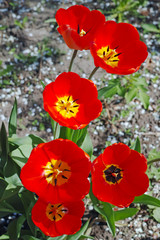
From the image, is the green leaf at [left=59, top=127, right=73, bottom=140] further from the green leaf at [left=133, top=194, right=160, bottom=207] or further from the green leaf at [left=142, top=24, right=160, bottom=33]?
the green leaf at [left=142, top=24, right=160, bottom=33]

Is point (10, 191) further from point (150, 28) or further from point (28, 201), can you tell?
point (150, 28)

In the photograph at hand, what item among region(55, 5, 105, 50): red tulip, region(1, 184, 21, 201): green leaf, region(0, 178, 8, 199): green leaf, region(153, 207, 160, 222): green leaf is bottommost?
region(153, 207, 160, 222): green leaf

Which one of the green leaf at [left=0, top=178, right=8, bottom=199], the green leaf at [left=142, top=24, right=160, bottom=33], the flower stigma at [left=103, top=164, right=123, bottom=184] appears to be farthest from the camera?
the green leaf at [left=142, top=24, right=160, bottom=33]

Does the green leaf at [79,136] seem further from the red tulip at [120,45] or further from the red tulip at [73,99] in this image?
the red tulip at [120,45]

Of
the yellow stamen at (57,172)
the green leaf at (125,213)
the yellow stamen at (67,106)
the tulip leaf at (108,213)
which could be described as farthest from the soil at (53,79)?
the yellow stamen at (67,106)

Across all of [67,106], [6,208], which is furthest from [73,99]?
[6,208]

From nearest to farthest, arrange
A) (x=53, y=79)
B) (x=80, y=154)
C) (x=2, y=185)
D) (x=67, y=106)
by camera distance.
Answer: (x=80, y=154) → (x=67, y=106) → (x=2, y=185) → (x=53, y=79)

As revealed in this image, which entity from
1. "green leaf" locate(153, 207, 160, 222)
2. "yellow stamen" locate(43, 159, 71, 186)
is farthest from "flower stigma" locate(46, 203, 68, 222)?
"green leaf" locate(153, 207, 160, 222)
